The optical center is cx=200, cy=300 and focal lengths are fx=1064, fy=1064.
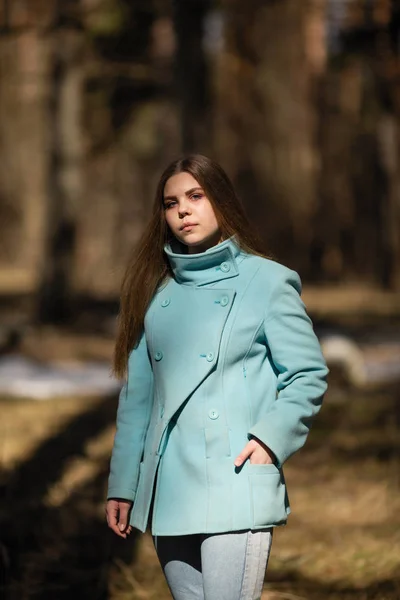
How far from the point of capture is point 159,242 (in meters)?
3.13

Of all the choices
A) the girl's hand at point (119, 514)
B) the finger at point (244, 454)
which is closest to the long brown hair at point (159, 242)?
the girl's hand at point (119, 514)

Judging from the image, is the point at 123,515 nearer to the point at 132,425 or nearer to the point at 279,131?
the point at 132,425

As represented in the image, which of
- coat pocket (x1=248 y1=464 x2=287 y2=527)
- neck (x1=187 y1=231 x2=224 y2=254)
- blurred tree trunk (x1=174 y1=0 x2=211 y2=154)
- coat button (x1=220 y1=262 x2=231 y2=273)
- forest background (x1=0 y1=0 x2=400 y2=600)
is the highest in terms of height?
neck (x1=187 y1=231 x2=224 y2=254)

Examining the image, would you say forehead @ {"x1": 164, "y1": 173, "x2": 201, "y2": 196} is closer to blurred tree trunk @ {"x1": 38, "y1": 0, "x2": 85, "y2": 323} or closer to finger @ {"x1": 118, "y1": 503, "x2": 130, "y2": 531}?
finger @ {"x1": 118, "y1": 503, "x2": 130, "y2": 531}

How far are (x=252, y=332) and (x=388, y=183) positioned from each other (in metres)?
19.6

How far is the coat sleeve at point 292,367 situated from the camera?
9.12ft

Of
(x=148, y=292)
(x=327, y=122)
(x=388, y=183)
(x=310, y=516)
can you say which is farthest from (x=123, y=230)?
(x=148, y=292)

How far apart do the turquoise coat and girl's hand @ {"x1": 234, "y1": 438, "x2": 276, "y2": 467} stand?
0.06 ft

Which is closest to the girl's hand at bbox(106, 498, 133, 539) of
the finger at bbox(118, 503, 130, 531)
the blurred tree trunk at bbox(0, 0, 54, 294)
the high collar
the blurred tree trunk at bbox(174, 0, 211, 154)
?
the finger at bbox(118, 503, 130, 531)

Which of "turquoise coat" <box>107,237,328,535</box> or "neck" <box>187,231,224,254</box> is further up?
"neck" <box>187,231,224,254</box>

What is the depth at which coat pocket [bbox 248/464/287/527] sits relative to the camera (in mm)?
2762

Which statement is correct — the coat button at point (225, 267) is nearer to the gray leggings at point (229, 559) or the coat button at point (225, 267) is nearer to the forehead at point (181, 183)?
the forehead at point (181, 183)

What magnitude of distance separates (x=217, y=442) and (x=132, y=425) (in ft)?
1.08

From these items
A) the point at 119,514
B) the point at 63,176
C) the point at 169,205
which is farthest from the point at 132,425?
the point at 63,176
